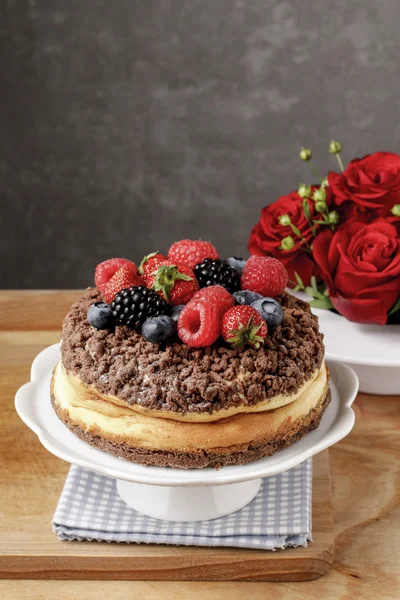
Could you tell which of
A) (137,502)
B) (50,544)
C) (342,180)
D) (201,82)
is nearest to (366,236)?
(342,180)

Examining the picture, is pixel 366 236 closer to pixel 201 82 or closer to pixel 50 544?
pixel 50 544

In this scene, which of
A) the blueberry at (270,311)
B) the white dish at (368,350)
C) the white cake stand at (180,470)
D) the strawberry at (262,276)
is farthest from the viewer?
the white dish at (368,350)

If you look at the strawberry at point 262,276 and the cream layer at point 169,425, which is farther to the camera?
the strawberry at point 262,276

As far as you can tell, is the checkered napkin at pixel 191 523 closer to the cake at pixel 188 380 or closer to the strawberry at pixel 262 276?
the cake at pixel 188 380

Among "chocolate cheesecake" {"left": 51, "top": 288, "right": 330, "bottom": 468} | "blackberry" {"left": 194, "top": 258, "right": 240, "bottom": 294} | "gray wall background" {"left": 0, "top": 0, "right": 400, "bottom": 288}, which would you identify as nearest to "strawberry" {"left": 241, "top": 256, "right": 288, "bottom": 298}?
"blackberry" {"left": 194, "top": 258, "right": 240, "bottom": 294}

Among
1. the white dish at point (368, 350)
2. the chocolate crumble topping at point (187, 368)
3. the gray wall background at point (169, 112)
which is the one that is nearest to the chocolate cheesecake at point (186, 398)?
the chocolate crumble topping at point (187, 368)

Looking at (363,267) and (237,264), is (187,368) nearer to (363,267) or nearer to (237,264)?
(237,264)
